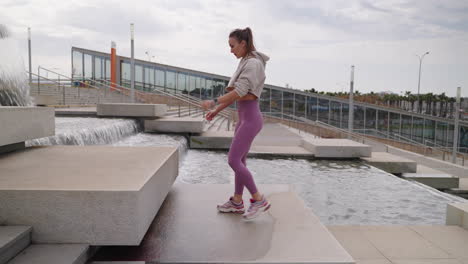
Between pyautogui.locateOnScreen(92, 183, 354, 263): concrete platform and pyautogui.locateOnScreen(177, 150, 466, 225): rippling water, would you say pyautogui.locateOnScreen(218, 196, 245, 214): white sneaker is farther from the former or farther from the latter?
pyautogui.locateOnScreen(177, 150, 466, 225): rippling water

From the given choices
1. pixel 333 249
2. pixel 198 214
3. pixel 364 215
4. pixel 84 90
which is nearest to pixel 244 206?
pixel 198 214

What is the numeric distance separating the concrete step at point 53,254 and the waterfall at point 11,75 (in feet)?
10.4

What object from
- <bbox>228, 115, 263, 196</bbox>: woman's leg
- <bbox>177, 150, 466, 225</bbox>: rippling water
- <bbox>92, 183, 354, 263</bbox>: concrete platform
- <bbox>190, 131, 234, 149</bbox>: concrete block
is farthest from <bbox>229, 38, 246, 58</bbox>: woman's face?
<bbox>190, 131, 234, 149</bbox>: concrete block

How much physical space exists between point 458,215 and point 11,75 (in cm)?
614

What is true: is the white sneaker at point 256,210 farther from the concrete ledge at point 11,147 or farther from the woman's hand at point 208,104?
the concrete ledge at point 11,147

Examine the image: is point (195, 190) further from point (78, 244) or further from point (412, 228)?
point (412, 228)

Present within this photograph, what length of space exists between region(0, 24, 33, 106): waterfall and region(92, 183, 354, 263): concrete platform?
2.80 m

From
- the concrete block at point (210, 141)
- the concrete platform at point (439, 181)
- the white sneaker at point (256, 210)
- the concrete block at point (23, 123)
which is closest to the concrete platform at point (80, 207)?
the white sneaker at point (256, 210)

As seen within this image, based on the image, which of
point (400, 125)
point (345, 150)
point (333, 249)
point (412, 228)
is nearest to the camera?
point (333, 249)

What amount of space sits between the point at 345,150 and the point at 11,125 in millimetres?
8724

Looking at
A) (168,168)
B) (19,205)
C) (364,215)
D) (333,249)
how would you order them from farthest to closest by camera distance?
(364,215)
(168,168)
(333,249)
(19,205)

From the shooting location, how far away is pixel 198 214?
380 centimetres

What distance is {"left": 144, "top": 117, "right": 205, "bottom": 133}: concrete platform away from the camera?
501 inches

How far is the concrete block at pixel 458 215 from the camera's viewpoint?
458 cm
